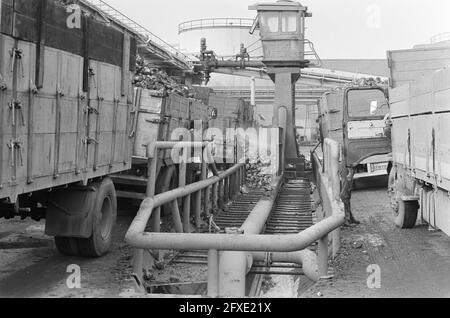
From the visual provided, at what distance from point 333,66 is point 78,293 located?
56.9 m

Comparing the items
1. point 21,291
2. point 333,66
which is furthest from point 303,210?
point 333,66

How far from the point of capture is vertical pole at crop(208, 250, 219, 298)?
13.7ft

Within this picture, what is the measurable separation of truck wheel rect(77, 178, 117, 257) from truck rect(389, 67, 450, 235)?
4.08m

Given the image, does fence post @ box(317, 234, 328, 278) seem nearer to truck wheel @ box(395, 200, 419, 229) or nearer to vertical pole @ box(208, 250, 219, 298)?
vertical pole @ box(208, 250, 219, 298)

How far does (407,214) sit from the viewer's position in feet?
30.1

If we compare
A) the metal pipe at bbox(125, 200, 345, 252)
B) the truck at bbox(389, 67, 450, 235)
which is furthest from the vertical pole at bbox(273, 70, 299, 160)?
the metal pipe at bbox(125, 200, 345, 252)

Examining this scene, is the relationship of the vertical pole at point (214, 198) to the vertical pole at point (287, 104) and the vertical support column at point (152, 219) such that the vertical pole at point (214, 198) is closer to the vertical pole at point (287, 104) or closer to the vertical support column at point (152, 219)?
the vertical support column at point (152, 219)

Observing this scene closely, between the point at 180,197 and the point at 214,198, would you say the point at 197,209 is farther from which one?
the point at 214,198

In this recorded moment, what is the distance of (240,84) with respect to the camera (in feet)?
165

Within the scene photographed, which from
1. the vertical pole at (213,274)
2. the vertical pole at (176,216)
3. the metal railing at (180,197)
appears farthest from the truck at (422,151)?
the vertical pole at (213,274)

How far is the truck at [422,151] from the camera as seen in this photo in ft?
21.7

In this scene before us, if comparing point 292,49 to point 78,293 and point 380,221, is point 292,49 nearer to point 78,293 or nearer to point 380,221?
point 380,221

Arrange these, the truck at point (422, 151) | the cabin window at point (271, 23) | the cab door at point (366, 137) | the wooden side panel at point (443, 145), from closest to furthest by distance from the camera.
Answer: the wooden side panel at point (443, 145) < the truck at point (422, 151) < the cab door at point (366, 137) < the cabin window at point (271, 23)

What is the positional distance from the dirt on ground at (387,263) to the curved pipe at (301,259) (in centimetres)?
17
